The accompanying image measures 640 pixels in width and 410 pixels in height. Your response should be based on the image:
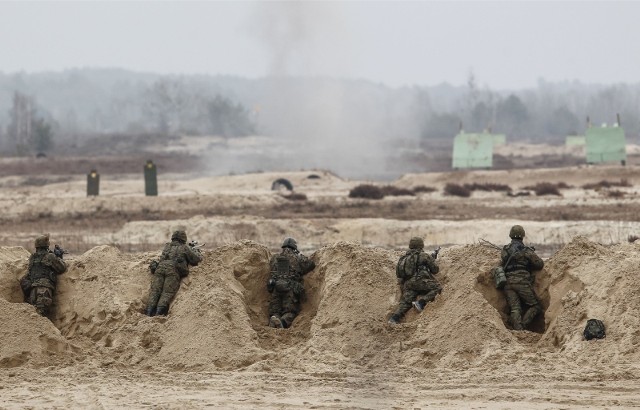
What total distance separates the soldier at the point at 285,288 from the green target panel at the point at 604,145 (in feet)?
131

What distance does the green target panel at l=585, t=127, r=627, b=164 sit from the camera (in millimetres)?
52344

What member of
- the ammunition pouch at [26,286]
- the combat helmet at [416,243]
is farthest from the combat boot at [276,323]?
the ammunition pouch at [26,286]

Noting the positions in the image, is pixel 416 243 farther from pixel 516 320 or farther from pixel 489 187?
pixel 489 187

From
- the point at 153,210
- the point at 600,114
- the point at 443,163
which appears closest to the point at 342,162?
the point at 443,163

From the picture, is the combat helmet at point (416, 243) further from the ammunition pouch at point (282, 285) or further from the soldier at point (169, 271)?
the soldier at point (169, 271)

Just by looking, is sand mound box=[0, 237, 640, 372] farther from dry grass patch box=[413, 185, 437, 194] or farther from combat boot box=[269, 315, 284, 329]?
dry grass patch box=[413, 185, 437, 194]

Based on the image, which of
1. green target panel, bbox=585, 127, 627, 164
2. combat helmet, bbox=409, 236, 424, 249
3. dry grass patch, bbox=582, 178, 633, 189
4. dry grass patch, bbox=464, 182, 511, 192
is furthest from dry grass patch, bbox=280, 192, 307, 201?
combat helmet, bbox=409, 236, 424, 249

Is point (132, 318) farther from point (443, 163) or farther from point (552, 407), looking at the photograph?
point (443, 163)

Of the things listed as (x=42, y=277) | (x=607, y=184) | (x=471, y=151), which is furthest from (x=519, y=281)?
(x=471, y=151)

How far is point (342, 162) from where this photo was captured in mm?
72938

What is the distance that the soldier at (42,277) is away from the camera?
588 inches

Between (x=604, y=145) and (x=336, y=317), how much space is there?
1640 inches

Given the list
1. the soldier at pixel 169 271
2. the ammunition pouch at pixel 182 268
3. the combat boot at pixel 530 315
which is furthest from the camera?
the ammunition pouch at pixel 182 268

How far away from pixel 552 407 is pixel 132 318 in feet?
20.1
